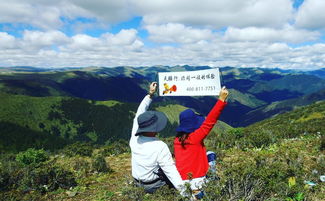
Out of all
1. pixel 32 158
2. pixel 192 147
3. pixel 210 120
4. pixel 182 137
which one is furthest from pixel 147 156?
pixel 32 158

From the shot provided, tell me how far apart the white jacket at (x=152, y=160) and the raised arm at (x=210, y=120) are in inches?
28.3

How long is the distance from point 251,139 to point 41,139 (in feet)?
517

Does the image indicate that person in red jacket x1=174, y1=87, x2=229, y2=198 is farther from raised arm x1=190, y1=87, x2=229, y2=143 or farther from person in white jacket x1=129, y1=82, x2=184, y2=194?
person in white jacket x1=129, y1=82, x2=184, y2=194

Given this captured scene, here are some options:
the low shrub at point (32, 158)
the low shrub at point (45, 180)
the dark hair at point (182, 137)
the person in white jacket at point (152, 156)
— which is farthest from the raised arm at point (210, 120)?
the low shrub at point (32, 158)

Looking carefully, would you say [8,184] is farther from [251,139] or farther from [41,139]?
[41,139]

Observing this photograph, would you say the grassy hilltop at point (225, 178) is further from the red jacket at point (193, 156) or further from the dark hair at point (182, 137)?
the dark hair at point (182, 137)

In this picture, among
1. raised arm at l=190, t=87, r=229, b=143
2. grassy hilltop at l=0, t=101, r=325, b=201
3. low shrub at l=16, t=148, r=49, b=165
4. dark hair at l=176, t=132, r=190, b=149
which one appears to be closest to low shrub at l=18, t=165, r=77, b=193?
grassy hilltop at l=0, t=101, r=325, b=201

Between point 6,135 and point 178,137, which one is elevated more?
point 178,137

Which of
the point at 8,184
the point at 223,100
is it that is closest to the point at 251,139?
the point at 223,100

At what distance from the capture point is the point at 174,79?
8.42 meters

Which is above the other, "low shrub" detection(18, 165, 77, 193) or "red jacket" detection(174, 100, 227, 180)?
"red jacket" detection(174, 100, 227, 180)

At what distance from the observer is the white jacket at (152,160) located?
4.94 m

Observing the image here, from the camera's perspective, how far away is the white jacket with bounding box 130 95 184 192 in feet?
16.2

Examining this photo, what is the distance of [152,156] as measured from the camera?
5.24 m
